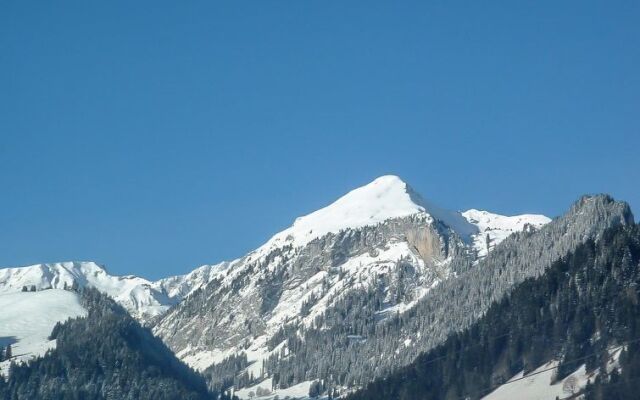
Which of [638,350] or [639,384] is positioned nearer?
[639,384]

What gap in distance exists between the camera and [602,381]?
19575 cm

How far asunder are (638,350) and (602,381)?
7.91 m

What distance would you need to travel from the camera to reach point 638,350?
200 meters

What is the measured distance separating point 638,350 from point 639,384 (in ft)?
43.5

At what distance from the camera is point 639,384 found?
614 feet

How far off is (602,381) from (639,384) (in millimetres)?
9306
